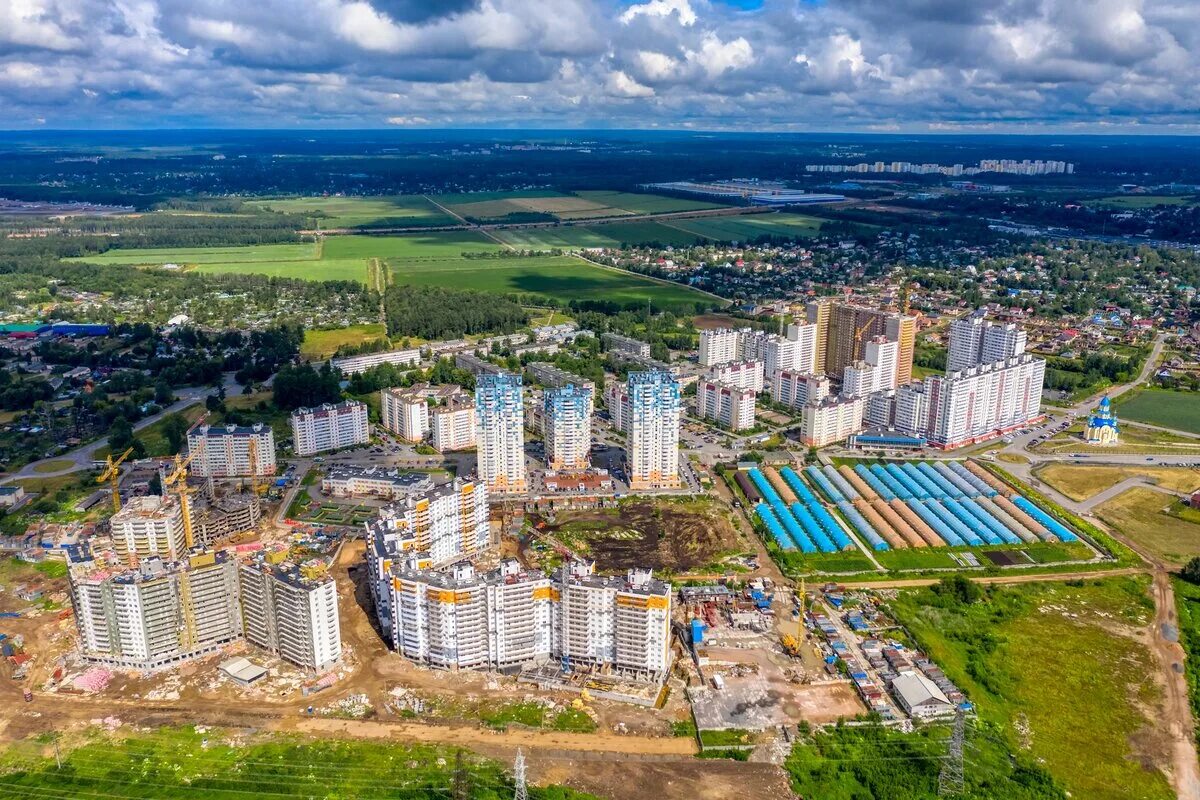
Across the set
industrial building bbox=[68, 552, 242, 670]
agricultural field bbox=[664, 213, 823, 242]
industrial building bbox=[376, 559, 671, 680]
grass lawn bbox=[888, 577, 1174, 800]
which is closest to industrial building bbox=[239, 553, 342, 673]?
industrial building bbox=[68, 552, 242, 670]

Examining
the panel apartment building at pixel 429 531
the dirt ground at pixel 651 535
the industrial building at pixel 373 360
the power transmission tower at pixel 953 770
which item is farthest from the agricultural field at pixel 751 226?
the power transmission tower at pixel 953 770

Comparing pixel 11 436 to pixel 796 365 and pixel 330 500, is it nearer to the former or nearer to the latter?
pixel 330 500

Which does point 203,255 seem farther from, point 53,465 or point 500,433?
point 500,433

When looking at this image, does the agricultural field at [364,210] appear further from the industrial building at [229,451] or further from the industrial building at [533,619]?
the industrial building at [533,619]

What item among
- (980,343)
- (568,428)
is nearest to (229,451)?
(568,428)

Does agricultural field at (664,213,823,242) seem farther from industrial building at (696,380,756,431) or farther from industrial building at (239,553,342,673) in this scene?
industrial building at (239,553,342,673)

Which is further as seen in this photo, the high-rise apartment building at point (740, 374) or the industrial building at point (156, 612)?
the high-rise apartment building at point (740, 374)

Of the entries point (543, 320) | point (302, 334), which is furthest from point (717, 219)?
point (302, 334)
